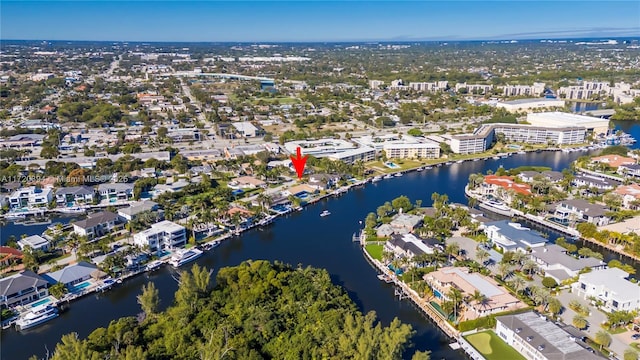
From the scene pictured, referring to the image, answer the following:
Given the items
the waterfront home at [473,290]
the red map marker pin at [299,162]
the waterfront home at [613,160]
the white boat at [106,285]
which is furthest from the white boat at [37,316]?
the waterfront home at [613,160]

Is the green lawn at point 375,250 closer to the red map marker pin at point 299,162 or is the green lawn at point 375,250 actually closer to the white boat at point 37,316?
the red map marker pin at point 299,162

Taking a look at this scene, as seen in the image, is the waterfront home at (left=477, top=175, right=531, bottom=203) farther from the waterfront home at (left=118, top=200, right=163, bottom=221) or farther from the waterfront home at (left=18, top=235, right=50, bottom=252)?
the waterfront home at (left=18, top=235, right=50, bottom=252)

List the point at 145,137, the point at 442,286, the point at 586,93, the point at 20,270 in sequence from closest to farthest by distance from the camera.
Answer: the point at 442,286 → the point at 20,270 → the point at 145,137 → the point at 586,93

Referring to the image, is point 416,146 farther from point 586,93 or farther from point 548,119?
point 586,93

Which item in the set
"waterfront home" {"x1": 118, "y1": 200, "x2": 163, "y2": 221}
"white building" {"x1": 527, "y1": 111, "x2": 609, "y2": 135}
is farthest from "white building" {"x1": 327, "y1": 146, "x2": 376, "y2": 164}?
"white building" {"x1": 527, "y1": 111, "x2": 609, "y2": 135}

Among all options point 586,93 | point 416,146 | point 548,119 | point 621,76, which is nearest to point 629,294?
point 416,146

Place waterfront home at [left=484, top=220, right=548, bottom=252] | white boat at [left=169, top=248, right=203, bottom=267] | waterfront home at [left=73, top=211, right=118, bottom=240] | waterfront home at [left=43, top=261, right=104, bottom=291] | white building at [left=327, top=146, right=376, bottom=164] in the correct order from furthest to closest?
white building at [left=327, top=146, right=376, bottom=164] < waterfront home at [left=73, top=211, right=118, bottom=240] < waterfront home at [left=484, top=220, right=548, bottom=252] < white boat at [left=169, top=248, right=203, bottom=267] < waterfront home at [left=43, top=261, right=104, bottom=291]
